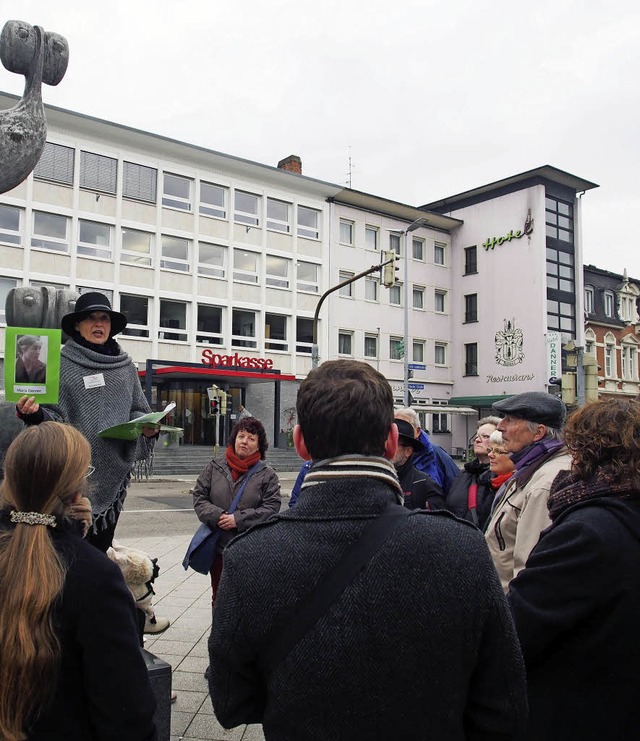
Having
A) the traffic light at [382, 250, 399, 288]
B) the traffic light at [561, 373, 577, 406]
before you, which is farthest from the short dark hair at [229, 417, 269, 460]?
the traffic light at [382, 250, 399, 288]

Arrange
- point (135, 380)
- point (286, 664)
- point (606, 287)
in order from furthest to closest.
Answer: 1. point (606, 287)
2. point (135, 380)
3. point (286, 664)

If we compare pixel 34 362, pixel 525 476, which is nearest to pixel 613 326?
pixel 525 476

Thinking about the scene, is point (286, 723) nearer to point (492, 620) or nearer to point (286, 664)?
point (286, 664)

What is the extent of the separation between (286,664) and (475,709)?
50 centimetres

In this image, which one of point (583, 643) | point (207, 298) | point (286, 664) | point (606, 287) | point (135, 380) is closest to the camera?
point (286, 664)

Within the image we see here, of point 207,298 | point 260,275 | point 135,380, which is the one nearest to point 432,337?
point 260,275

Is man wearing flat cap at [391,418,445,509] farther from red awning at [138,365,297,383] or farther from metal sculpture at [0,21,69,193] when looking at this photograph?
red awning at [138,365,297,383]

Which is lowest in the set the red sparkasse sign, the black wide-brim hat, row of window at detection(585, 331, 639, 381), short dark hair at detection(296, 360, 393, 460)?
short dark hair at detection(296, 360, 393, 460)

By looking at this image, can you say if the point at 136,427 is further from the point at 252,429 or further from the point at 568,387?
the point at 568,387

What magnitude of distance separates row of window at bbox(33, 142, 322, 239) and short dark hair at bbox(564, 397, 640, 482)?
2951 centimetres

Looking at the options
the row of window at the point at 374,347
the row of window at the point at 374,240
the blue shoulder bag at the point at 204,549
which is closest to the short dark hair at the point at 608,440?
the blue shoulder bag at the point at 204,549

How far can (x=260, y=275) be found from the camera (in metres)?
36.2

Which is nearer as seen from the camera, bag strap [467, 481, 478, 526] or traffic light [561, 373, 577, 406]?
bag strap [467, 481, 478, 526]

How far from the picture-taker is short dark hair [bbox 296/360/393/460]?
69.9 inches
